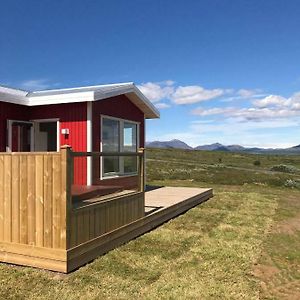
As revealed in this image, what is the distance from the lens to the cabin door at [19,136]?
9.64 meters

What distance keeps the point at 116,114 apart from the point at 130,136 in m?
1.21

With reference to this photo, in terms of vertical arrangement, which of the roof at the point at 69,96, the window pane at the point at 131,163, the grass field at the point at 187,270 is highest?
the roof at the point at 69,96

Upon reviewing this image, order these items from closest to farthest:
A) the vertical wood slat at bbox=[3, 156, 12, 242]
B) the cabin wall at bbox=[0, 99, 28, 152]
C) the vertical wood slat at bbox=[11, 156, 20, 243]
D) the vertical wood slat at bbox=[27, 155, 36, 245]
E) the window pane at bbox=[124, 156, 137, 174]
Answer: the vertical wood slat at bbox=[27, 155, 36, 245]
the vertical wood slat at bbox=[11, 156, 20, 243]
the vertical wood slat at bbox=[3, 156, 12, 242]
the window pane at bbox=[124, 156, 137, 174]
the cabin wall at bbox=[0, 99, 28, 152]

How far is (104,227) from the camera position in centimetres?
602

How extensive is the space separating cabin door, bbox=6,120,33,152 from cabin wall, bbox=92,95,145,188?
2.14 meters

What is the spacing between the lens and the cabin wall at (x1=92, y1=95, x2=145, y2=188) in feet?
25.1

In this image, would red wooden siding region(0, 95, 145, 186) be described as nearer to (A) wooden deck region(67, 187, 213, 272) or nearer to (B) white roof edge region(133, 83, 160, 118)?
(B) white roof edge region(133, 83, 160, 118)

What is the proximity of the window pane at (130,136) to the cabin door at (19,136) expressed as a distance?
10.0 feet

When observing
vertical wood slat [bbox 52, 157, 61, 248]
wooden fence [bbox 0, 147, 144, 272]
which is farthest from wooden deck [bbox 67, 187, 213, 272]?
vertical wood slat [bbox 52, 157, 61, 248]

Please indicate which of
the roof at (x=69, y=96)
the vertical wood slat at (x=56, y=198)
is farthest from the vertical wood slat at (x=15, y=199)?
the roof at (x=69, y=96)

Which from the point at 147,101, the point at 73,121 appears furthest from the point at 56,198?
the point at 147,101

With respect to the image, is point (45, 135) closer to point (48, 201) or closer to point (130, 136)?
point (130, 136)

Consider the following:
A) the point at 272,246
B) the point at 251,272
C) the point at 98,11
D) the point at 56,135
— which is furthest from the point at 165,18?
the point at 251,272

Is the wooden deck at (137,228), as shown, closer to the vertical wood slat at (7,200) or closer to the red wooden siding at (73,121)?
the vertical wood slat at (7,200)
